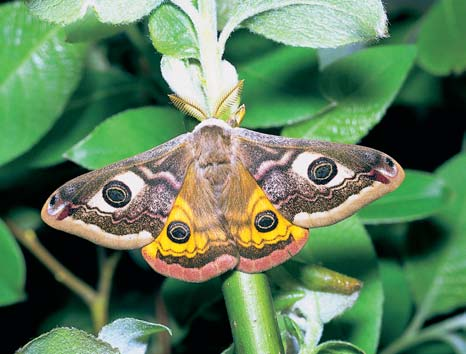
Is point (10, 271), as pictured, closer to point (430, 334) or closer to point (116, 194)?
point (116, 194)

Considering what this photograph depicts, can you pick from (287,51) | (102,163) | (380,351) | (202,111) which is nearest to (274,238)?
(202,111)

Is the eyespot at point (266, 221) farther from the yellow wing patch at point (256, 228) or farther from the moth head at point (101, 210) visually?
→ the moth head at point (101, 210)

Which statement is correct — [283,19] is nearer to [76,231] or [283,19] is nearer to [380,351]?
[76,231]

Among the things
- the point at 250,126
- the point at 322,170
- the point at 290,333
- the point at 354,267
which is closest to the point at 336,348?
the point at 290,333

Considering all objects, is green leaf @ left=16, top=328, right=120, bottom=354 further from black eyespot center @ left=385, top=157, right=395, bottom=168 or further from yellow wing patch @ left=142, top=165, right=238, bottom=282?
black eyespot center @ left=385, top=157, right=395, bottom=168

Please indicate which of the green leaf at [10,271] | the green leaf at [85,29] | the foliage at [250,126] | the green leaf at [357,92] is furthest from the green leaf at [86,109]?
the green leaf at [357,92]

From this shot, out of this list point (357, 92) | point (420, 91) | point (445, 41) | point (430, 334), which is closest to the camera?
point (357, 92)
